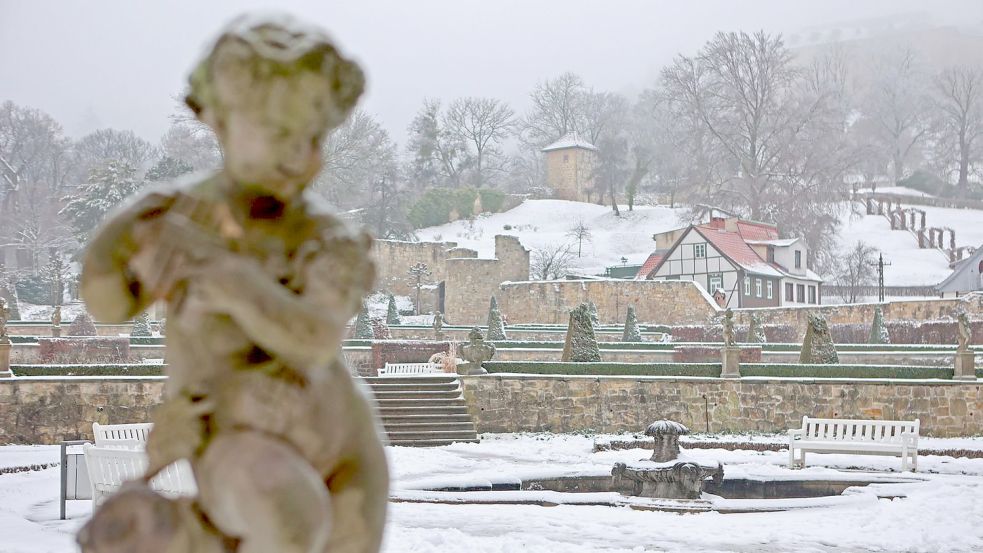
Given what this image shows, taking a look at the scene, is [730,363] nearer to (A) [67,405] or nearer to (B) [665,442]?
(B) [665,442]

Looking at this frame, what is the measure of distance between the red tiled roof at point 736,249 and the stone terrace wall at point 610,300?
2.23 metres

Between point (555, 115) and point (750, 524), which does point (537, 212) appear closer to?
point (555, 115)

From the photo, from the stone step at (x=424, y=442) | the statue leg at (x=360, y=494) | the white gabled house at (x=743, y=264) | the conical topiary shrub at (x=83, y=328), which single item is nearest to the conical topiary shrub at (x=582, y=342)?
the stone step at (x=424, y=442)

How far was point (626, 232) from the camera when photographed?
61.8m

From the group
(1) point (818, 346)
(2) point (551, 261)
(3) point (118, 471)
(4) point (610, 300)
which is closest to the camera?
(3) point (118, 471)

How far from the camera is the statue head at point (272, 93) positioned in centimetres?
185

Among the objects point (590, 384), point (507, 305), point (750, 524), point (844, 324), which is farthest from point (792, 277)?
point (750, 524)

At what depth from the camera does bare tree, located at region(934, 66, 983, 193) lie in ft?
227

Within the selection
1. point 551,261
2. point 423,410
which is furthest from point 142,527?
point 551,261

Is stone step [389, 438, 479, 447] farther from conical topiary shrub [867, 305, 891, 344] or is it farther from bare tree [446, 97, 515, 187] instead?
bare tree [446, 97, 515, 187]

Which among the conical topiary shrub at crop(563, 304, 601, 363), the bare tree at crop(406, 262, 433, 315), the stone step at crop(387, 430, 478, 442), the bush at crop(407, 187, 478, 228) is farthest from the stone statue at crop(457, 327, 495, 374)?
the bush at crop(407, 187, 478, 228)

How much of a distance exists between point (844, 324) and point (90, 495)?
28.2 meters

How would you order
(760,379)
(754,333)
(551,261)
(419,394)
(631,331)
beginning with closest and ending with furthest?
1. (419,394)
2. (760,379)
3. (754,333)
4. (631,331)
5. (551,261)

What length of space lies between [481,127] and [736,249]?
1465 inches
